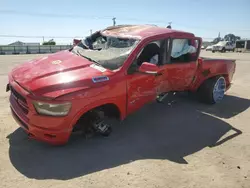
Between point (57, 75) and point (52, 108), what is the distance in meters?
0.58

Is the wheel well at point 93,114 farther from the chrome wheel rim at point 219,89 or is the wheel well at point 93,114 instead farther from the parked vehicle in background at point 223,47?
the parked vehicle in background at point 223,47

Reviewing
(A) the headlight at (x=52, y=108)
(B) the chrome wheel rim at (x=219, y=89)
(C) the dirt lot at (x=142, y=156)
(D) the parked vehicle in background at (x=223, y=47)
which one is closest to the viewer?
(C) the dirt lot at (x=142, y=156)

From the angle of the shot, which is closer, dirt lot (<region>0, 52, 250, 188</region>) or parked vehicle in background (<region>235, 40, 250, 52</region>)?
dirt lot (<region>0, 52, 250, 188</region>)

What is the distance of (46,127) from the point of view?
11.9 feet

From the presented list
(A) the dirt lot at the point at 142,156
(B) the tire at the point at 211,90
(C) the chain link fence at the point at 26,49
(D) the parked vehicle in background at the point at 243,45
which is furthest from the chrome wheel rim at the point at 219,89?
(D) the parked vehicle in background at the point at 243,45

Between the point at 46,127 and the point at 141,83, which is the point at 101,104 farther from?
the point at 141,83

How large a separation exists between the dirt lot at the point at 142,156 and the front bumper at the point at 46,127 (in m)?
0.25

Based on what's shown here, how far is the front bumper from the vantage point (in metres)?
3.61

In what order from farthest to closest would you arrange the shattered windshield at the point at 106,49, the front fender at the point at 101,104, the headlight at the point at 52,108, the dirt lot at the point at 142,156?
the shattered windshield at the point at 106,49 → the front fender at the point at 101,104 → the headlight at the point at 52,108 → the dirt lot at the point at 142,156

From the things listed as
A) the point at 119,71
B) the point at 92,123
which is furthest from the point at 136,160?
the point at 119,71

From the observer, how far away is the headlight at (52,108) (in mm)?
3533

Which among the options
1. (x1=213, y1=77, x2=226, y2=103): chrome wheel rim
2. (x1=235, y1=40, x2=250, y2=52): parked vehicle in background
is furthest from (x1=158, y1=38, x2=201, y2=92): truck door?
(x1=235, y1=40, x2=250, y2=52): parked vehicle in background

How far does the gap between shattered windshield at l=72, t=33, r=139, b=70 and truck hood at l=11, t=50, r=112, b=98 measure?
0.59 feet

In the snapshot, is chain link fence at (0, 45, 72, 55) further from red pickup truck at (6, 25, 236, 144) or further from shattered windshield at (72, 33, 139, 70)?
red pickup truck at (6, 25, 236, 144)
